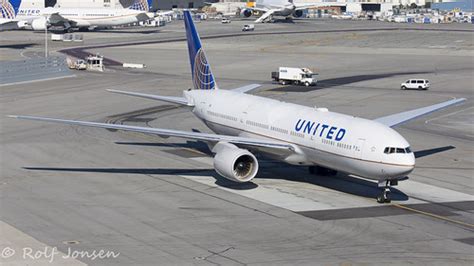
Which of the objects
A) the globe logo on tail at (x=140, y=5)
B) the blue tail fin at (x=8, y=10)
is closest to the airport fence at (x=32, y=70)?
the blue tail fin at (x=8, y=10)

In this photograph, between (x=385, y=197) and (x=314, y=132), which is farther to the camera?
(x=314, y=132)

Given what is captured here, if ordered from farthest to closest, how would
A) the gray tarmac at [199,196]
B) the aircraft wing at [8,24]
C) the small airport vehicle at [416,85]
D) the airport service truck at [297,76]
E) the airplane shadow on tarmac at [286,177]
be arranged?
the aircraft wing at [8,24] < the airport service truck at [297,76] < the small airport vehicle at [416,85] < the airplane shadow on tarmac at [286,177] < the gray tarmac at [199,196]

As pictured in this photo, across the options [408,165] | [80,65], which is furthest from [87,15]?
[408,165]

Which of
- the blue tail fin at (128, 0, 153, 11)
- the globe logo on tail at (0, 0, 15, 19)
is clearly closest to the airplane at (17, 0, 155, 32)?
the blue tail fin at (128, 0, 153, 11)

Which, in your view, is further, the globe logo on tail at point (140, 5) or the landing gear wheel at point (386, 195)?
the globe logo on tail at point (140, 5)

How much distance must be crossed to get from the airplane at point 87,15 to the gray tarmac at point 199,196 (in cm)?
→ 8314

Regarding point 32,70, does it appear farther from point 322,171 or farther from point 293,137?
point 293,137

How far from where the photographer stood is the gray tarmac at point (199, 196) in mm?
34219

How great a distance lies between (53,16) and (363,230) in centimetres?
14341

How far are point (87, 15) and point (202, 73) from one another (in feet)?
405

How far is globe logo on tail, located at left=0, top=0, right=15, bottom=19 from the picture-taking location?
140000mm

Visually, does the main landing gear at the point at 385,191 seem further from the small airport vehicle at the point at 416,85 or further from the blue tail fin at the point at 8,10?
the blue tail fin at the point at 8,10

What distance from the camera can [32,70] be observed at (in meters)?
97.8

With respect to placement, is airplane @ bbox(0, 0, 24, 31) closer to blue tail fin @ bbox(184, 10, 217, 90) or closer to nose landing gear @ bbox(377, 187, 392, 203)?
blue tail fin @ bbox(184, 10, 217, 90)
